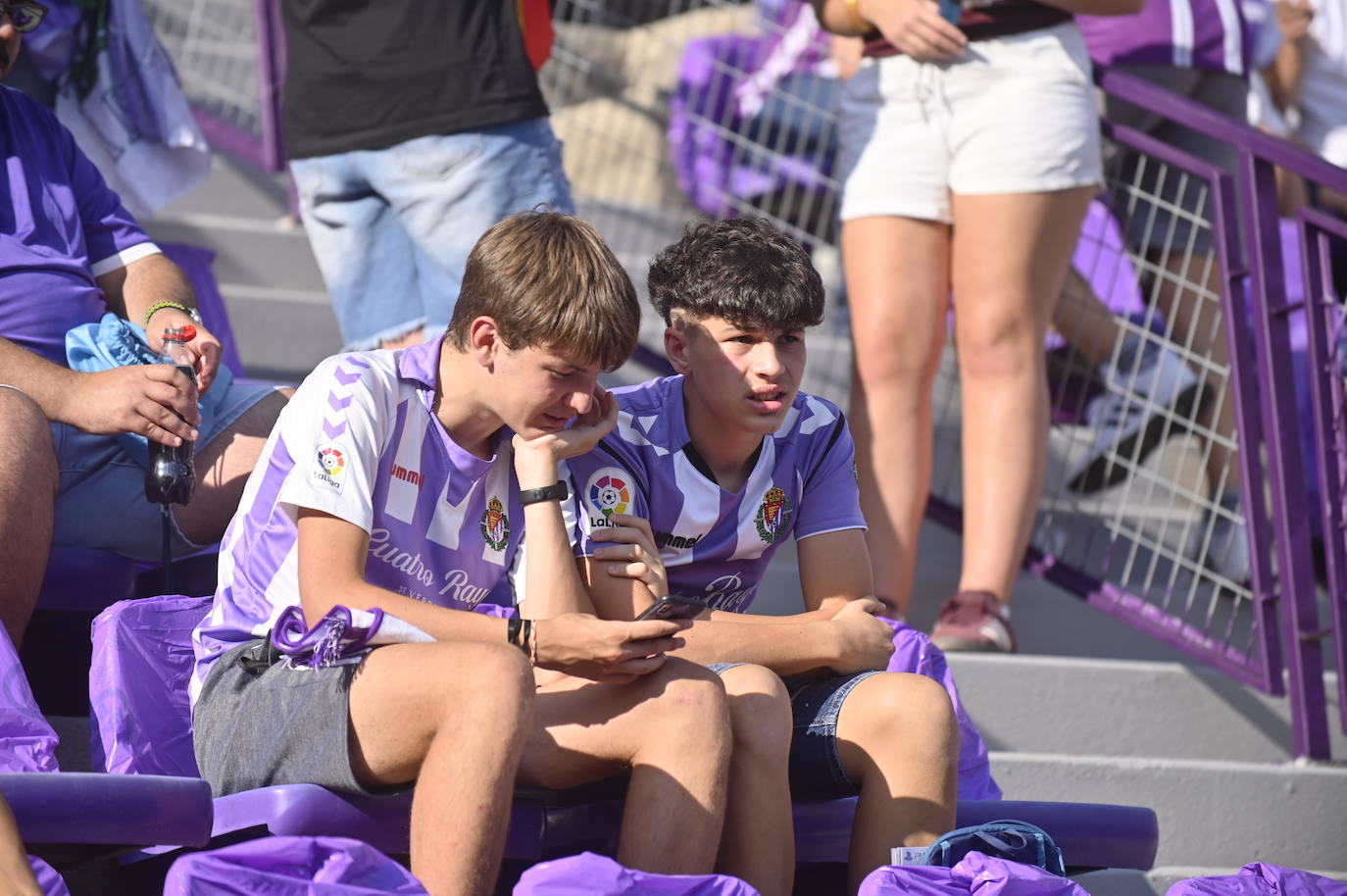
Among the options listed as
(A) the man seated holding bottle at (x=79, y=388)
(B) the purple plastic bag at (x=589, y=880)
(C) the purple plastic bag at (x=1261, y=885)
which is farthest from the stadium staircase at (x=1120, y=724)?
(A) the man seated holding bottle at (x=79, y=388)

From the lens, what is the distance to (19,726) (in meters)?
2.01

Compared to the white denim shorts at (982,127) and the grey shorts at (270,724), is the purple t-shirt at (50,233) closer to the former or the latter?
the grey shorts at (270,724)

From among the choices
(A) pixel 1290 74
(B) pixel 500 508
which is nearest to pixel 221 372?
(B) pixel 500 508

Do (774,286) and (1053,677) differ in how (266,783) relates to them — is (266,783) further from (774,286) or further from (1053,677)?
(1053,677)

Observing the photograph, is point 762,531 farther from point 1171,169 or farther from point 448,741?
point 1171,169

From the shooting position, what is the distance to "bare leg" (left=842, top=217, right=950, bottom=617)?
332 cm

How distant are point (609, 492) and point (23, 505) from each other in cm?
80

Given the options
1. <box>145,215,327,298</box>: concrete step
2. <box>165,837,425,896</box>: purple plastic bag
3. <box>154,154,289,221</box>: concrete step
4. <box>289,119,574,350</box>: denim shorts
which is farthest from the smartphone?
<box>154,154,289,221</box>: concrete step

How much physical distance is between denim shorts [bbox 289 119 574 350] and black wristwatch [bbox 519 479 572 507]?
0.99m

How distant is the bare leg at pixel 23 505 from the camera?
2234 millimetres

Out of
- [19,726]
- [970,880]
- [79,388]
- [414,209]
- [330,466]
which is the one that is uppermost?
[414,209]

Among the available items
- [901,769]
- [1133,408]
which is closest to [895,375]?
[1133,408]

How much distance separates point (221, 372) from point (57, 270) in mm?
310

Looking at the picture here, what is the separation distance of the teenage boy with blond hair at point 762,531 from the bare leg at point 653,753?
0.10 meters
